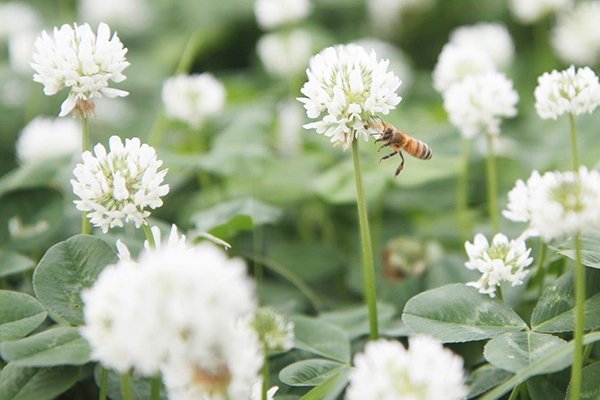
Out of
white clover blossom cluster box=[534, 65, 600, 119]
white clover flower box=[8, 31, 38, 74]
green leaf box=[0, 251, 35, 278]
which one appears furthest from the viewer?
white clover flower box=[8, 31, 38, 74]

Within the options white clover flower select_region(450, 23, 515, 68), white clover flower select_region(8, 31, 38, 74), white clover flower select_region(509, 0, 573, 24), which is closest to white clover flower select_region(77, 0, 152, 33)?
white clover flower select_region(8, 31, 38, 74)

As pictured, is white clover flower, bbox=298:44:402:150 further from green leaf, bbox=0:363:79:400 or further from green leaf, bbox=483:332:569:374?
green leaf, bbox=0:363:79:400

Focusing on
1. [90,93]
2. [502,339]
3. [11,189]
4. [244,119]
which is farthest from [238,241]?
[502,339]

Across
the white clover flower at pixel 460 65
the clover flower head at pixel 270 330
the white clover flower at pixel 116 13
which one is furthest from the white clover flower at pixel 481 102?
the white clover flower at pixel 116 13

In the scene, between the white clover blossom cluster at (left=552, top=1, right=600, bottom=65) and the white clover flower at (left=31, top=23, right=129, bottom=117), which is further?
the white clover blossom cluster at (left=552, top=1, right=600, bottom=65)

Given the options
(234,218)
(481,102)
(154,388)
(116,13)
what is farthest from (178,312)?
(116,13)

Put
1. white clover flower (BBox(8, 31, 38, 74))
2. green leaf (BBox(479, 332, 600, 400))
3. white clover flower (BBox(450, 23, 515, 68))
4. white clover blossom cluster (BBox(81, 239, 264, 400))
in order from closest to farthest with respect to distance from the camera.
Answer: white clover blossom cluster (BBox(81, 239, 264, 400)) < green leaf (BBox(479, 332, 600, 400)) < white clover flower (BBox(450, 23, 515, 68)) < white clover flower (BBox(8, 31, 38, 74))

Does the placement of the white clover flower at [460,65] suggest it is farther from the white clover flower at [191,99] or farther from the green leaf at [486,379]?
the green leaf at [486,379]

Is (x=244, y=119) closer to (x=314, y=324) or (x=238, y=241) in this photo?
(x=238, y=241)
